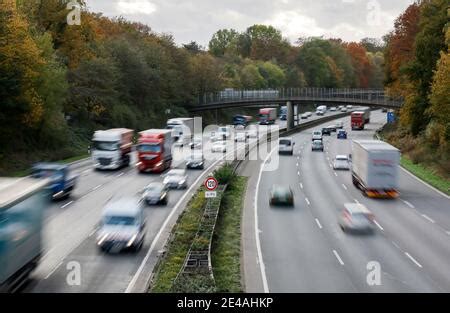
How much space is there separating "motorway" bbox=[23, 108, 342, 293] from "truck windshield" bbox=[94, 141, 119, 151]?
3.03 m

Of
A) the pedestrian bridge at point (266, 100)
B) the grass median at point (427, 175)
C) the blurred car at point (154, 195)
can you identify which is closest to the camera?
the blurred car at point (154, 195)

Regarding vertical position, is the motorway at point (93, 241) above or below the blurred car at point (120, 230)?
below

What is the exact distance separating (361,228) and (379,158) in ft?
34.1

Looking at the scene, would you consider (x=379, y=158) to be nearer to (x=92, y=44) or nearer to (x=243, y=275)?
(x=243, y=275)

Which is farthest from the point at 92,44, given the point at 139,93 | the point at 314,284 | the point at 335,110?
the point at 335,110

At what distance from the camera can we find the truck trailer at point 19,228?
66.6 feet

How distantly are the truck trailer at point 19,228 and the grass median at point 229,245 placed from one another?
7.30m

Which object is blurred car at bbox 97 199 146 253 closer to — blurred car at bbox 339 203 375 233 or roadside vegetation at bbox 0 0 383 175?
blurred car at bbox 339 203 375 233

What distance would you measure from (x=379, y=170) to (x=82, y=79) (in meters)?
43.5

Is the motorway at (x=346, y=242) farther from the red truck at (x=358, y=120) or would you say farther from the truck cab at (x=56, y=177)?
the red truck at (x=358, y=120)

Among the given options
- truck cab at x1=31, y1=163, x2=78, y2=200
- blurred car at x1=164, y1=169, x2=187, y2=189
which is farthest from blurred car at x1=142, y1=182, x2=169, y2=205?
truck cab at x1=31, y1=163, x2=78, y2=200

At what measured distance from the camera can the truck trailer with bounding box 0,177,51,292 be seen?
20.3 m

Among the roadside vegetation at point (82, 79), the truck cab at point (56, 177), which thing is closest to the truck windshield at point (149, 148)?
the roadside vegetation at point (82, 79)

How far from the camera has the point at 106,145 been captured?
5191 centimetres
